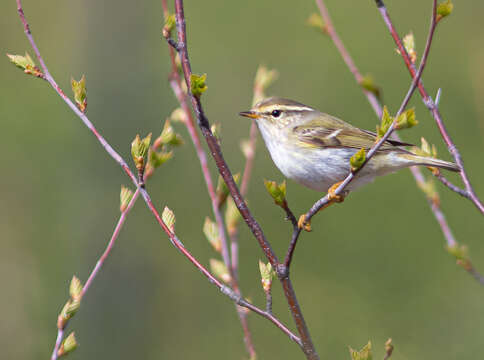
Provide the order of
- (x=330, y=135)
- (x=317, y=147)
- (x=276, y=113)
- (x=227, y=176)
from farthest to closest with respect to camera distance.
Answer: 1. (x=276, y=113)
2. (x=330, y=135)
3. (x=317, y=147)
4. (x=227, y=176)

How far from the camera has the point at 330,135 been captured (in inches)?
128

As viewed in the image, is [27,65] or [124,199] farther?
[124,199]

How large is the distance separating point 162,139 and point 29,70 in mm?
521

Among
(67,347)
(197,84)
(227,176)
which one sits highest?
(197,84)

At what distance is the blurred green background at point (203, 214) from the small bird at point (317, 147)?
4.81 feet

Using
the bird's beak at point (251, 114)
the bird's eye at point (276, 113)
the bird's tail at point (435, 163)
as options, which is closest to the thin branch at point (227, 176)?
the bird's tail at point (435, 163)

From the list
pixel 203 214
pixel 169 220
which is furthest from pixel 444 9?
pixel 203 214

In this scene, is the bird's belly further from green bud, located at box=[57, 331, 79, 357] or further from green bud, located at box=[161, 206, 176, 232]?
green bud, located at box=[57, 331, 79, 357]

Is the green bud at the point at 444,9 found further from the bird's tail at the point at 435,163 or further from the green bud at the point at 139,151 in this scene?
the green bud at the point at 139,151

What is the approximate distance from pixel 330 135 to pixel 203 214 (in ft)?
10.7

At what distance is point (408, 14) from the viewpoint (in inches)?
283

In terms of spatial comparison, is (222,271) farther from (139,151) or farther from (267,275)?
(139,151)

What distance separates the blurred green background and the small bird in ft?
4.81

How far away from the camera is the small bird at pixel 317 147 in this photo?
294 cm
